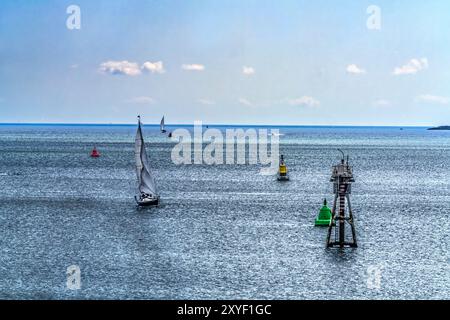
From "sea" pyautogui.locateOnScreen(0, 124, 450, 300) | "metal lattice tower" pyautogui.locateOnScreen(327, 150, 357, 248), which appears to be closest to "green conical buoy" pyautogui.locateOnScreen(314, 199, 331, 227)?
"sea" pyautogui.locateOnScreen(0, 124, 450, 300)

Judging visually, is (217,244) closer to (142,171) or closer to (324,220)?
(324,220)

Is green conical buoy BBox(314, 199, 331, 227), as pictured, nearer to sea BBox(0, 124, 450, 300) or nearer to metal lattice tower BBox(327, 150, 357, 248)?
sea BBox(0, 124, 450, 300)

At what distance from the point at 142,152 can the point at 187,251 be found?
25121 mm

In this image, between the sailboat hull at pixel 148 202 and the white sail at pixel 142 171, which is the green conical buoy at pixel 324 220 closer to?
the sailboat hull at pixel 148 202

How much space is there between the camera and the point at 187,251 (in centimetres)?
4841

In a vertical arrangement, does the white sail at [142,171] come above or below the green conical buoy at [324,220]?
above

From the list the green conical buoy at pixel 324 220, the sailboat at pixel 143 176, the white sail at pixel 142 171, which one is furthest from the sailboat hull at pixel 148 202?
the green conical buoy at pixel 324 220

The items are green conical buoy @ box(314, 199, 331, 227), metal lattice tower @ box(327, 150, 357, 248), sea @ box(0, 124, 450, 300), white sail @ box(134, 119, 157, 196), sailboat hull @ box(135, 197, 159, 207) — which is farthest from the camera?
white sail @ box(134, 119, 157, 196)

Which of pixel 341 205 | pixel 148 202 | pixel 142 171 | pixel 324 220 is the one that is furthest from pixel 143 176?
pixel 341 205

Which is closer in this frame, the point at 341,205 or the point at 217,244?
the point at 341,205

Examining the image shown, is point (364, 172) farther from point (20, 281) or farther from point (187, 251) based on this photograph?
point (20, 281)

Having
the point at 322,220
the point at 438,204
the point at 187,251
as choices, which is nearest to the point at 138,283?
the point at 187,251

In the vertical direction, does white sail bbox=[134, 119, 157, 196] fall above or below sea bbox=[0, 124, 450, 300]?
above

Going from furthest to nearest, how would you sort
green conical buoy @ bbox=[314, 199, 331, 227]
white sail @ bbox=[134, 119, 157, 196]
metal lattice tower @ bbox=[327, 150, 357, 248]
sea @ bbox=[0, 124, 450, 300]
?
1. white sail @ bbox=[134, 119, 157, 196]
2. green conical buoy @ bbox=[314, 199, 331, 227]
3. metal lattice tower @ bbox=[327, 150, 357, 248]
4. sea @ bbox=[0, 124, 450, 300]
